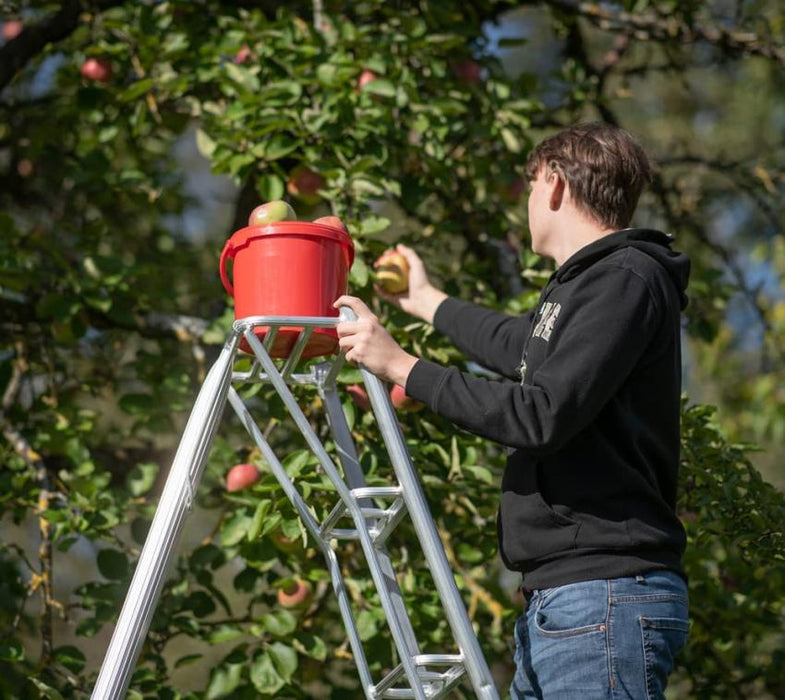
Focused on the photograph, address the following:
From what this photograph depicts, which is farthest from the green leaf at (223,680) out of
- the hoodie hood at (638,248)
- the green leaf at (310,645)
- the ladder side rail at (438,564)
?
the hoodie hood at (638,248)

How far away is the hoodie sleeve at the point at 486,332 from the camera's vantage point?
2.06m

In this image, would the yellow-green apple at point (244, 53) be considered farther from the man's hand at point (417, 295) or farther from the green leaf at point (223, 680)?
the green leaf at point (223, 680)

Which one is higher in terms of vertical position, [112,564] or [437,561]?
[437,561]

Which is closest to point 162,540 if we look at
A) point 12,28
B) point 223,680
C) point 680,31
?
point 223,680

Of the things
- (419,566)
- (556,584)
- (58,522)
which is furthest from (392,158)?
(556,584)

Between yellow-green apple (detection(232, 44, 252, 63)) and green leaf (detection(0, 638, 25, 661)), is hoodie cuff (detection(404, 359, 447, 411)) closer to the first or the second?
green leaf (detection(0, 638, 25, 661))

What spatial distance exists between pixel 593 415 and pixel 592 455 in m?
0.09

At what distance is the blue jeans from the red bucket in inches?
20.9

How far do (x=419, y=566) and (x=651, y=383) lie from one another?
100 cm

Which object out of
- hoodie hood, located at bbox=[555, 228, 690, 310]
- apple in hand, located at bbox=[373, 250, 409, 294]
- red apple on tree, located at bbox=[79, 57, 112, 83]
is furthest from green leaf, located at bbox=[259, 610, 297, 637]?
red apple on tree, located at bbox=[79, 57, 112, 83]

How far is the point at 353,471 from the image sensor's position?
179cm

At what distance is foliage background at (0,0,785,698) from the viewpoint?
233 cm

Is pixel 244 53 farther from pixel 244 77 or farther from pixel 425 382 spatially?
pixel 425 382

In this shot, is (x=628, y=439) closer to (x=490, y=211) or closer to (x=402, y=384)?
(x=402, y=384)
